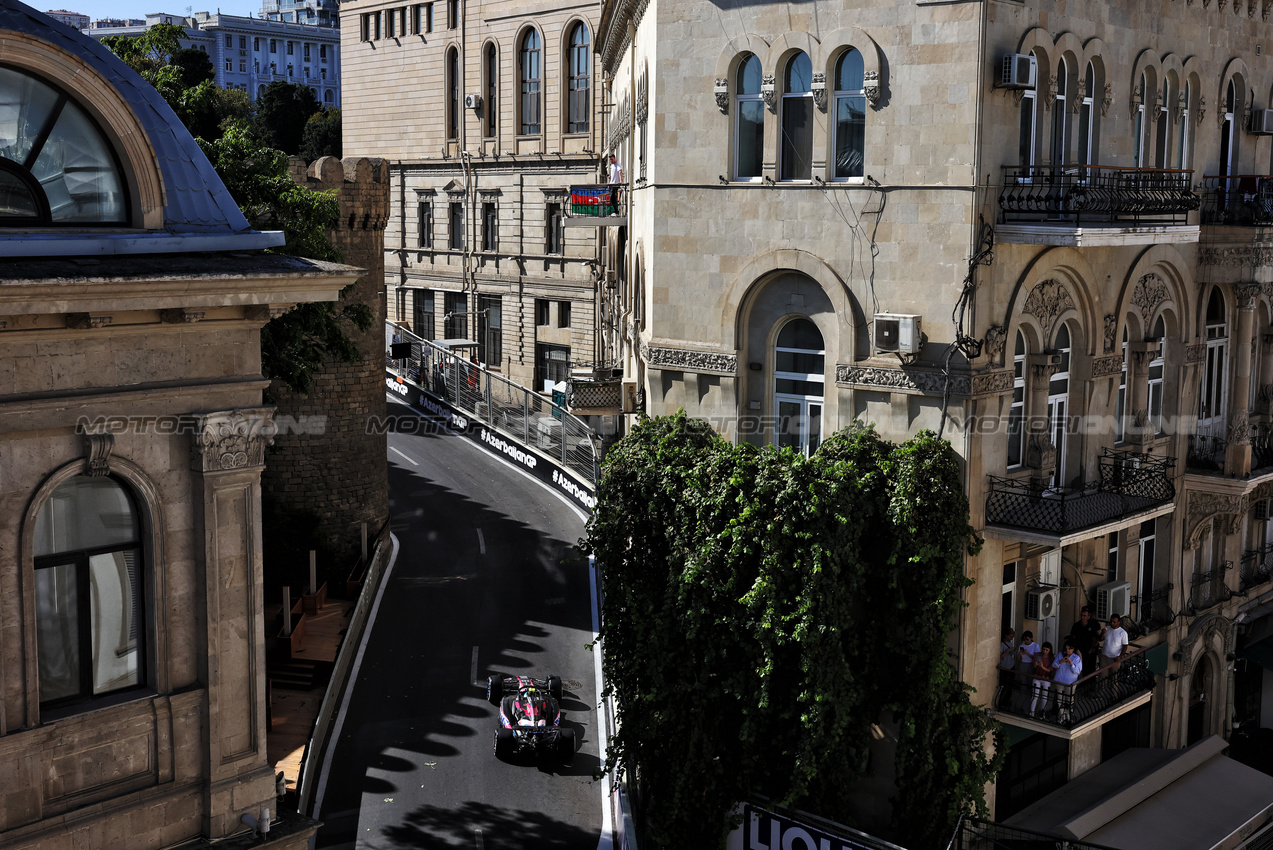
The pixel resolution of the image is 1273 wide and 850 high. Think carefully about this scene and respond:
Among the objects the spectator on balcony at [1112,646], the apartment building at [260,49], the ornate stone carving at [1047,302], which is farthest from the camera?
the apartment building at [260,49]

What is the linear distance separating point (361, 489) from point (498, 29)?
1175 inches

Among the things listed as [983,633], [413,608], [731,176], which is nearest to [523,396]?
[413,608]

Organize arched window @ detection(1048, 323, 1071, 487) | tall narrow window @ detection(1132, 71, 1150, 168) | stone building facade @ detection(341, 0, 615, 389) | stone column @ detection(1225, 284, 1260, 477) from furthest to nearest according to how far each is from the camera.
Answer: stone building facade @ detection(341, 0, 615, 389)
stone column @ detection(1225, 284, 1260, 477)
tall narrow window @ detection(1132, 71, 1150, 168)
arched window @ detection(1048, 323, 1071, 487)

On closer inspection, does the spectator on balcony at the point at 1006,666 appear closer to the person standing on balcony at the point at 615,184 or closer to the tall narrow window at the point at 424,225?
the person standing on balcony at the point at 615,184

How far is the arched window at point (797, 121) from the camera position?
21.8 meters

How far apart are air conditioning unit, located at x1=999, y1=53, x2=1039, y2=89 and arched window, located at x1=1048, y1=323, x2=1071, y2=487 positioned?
5252 millimetres

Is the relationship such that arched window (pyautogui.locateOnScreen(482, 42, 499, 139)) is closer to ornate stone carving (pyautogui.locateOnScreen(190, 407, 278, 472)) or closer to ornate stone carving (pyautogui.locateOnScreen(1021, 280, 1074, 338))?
ornate stone carving (pyautogui.locateOnScreen(1021, 280, 1074, 338))

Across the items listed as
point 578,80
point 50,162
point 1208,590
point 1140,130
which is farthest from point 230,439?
point 578,80

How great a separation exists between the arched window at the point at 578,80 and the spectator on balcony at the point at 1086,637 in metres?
36.9

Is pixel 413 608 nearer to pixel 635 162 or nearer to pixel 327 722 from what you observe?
pixel 327 722

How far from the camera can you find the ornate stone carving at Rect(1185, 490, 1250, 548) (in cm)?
2747

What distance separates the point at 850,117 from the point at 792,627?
8.71 metres

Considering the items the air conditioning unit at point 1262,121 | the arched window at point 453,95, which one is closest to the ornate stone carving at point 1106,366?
the air conditioning unit at point 1262,121

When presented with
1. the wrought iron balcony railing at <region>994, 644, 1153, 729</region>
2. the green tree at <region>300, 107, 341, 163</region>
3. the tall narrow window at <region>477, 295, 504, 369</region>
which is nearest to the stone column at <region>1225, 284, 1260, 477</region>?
the wrought iron balcony railing at <region>994, 644, 1153, 729</region>
